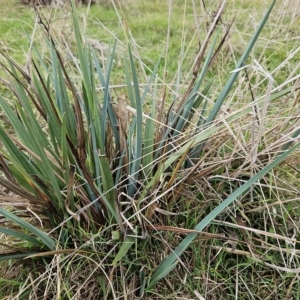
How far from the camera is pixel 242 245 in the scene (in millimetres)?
1191

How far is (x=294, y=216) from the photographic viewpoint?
1.26 metres

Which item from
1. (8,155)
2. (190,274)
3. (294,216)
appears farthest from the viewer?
(294,216)

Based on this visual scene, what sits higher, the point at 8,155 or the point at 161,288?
the point at 8,155

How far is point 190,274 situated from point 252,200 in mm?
276

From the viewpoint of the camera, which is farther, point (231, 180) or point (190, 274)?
point (231, 180)

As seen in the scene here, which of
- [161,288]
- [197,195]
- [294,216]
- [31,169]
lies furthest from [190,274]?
[31,169]

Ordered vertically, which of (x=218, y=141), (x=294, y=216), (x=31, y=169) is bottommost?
(x=294, y=216)

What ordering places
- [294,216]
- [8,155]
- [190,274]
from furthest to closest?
[294,216] → [190,274] → [8,155]

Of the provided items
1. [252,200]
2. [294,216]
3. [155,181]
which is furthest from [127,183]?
[294,216]

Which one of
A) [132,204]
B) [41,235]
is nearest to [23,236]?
[41,235]

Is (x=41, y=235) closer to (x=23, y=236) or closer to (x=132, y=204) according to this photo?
(x=23, y=236)

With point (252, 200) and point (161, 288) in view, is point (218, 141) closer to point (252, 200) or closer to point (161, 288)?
point (252, 200)

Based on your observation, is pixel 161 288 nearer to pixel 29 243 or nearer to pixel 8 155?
pixel 29 243

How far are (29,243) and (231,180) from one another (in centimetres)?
60
